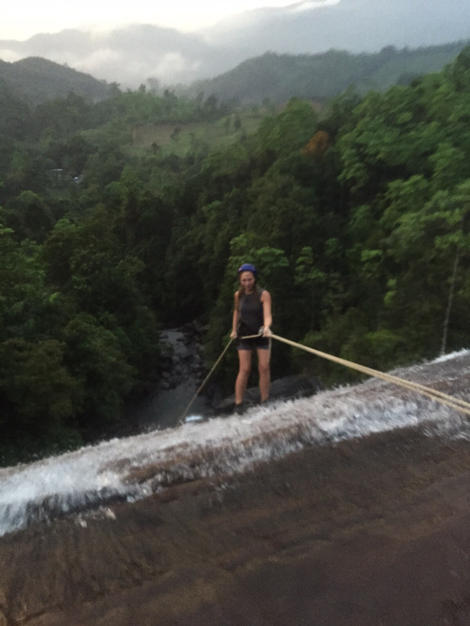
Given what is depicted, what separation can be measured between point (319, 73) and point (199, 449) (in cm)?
11847

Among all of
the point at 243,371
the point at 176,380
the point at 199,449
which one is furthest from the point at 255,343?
the point at 176,380

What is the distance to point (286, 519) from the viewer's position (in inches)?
78.5

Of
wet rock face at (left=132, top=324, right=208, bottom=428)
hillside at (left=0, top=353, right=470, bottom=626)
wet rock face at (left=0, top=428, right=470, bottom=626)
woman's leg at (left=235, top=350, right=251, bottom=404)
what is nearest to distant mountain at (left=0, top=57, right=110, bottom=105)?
wet rock face at (left=132, top=324, right=208, bottom=428)

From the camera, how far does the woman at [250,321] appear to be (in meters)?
4.73

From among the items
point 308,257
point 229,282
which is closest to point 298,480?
point 308,257

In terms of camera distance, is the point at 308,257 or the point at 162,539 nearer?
the point at 162,539

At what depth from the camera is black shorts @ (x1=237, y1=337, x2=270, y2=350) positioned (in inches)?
195

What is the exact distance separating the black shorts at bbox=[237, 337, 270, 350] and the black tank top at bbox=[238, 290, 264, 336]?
0.09 meters

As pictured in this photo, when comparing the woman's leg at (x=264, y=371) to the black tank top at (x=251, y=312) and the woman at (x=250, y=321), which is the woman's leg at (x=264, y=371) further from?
the black tank top at (x=251, y=312)

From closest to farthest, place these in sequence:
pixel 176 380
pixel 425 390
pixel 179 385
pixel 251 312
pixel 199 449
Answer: pixel 199 449, pixel 425 390, pixel 251 312, pixel 179 385, pixel 176 380

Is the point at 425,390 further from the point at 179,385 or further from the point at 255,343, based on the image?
the point at 179,385

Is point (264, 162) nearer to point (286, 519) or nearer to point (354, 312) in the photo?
point (354, 312)

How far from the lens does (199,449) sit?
2.55 metres

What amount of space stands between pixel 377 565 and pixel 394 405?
56.8 inches
